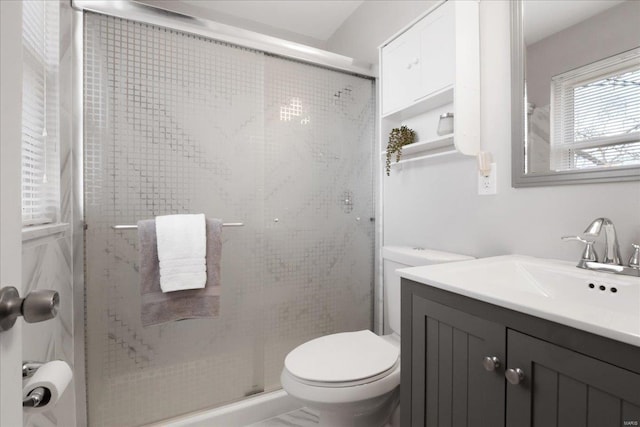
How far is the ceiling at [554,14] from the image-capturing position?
1.00 metres

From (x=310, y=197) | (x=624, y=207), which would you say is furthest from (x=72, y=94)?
(x=624, y=207)

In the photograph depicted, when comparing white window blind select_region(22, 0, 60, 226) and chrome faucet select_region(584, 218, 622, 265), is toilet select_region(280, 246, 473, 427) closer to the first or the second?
chrome faucet select_region(584, 218, 622, 265)

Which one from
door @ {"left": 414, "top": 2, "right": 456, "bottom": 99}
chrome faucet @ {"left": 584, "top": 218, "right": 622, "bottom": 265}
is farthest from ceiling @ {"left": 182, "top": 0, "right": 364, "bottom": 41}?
chrome faucet @ {"left": 584, "top": 218, "right": 622, "bottom": 265}

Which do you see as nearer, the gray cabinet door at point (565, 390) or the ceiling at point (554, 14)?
the gray cabinet door at point (565, 390)

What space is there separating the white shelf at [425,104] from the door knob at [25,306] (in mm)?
1415

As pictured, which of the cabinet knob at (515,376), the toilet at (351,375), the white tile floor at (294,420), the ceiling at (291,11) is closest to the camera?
the cabinet knob at (515,376)

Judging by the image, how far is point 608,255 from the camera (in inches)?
35.4

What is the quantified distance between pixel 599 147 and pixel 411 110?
2.75 feet

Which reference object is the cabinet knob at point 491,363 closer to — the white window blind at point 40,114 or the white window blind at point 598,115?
the white window blind at point 598,115

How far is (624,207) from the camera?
91cm

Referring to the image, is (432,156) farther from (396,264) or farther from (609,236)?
(609,236)

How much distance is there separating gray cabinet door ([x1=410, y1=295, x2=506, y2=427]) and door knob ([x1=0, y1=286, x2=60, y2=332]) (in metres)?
0.81

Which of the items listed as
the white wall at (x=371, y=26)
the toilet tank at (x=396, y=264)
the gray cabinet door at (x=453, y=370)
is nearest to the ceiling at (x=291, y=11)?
the white wall at (x=371, y=26)

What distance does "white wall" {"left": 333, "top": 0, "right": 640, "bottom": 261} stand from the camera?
0.97 meters
